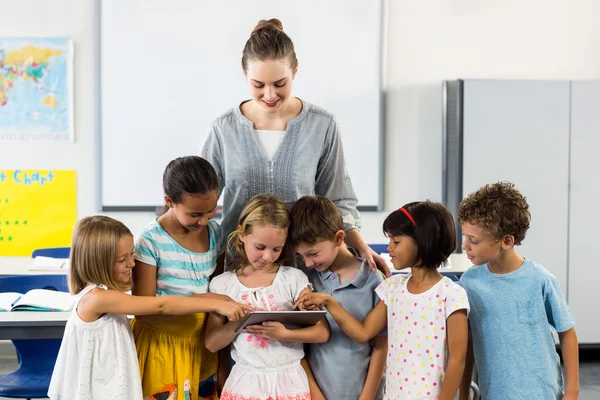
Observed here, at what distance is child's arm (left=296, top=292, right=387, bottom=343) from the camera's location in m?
1.95

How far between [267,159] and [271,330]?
519 mm

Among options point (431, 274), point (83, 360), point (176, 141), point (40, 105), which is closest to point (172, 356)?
point (83, 360)

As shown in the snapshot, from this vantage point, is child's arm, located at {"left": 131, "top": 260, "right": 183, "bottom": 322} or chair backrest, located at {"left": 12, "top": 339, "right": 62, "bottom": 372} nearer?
child's arm, located at {"left": 131, "top": 260, "right": 183, "bottom": 322}

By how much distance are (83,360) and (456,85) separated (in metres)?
3.28

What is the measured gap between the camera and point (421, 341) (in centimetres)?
189

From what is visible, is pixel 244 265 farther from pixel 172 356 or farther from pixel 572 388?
pixel 572 388

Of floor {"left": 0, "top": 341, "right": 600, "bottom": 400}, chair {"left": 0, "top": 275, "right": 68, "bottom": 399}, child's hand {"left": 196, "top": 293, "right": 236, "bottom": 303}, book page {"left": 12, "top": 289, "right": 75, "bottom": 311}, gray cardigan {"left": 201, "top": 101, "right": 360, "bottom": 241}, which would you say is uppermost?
gray cardigan {"left": 201, "top": 101, "right": 360, "bottom": 241}

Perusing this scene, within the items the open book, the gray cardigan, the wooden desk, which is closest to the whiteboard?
the open book

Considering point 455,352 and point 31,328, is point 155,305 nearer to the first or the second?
point 31,328

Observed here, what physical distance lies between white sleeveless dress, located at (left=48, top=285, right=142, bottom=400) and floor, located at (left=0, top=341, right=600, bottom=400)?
2583 mm

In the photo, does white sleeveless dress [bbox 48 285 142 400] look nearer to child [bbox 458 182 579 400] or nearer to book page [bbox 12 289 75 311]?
book page [bbox 12 289 75 311]

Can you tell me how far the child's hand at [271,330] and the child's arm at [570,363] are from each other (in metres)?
0.77

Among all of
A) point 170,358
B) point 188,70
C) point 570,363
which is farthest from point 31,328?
point 188,70

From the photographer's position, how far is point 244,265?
6.69 feet
